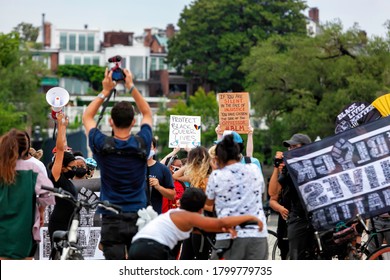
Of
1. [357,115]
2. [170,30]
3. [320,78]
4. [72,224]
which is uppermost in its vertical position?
[170,30]

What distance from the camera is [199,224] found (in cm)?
1030

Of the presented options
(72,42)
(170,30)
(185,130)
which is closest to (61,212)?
(185,130)

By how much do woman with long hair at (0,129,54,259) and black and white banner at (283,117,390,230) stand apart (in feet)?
9.46

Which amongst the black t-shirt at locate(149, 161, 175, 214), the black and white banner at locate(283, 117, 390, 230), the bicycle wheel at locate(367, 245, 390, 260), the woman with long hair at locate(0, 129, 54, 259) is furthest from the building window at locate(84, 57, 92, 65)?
the woman with long hair at locate(0, 129, 54, 259)

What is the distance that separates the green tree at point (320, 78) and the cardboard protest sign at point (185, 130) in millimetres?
34337

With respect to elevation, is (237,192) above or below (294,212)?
above

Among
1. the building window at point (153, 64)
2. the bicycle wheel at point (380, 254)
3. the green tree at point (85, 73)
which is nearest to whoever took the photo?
the bicycle wheel at point (380, 254)

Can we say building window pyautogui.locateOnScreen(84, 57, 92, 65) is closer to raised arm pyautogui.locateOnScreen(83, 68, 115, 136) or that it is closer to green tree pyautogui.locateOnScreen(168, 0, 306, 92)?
green tree pyautogui.locateOnScreen(168, 0, 306, 92)

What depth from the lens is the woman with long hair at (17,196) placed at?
1085 centimetres

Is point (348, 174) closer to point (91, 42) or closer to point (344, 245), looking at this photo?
point (344, 245)

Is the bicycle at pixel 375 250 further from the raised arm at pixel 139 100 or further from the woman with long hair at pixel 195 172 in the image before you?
the raised arm at pixel 139 100

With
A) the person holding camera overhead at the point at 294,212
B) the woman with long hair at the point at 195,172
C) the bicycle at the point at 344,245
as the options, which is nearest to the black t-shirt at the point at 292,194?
the person holding camera overhead at the point at 294,212

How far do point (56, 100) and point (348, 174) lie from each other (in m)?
4.06

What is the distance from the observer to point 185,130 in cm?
1994
